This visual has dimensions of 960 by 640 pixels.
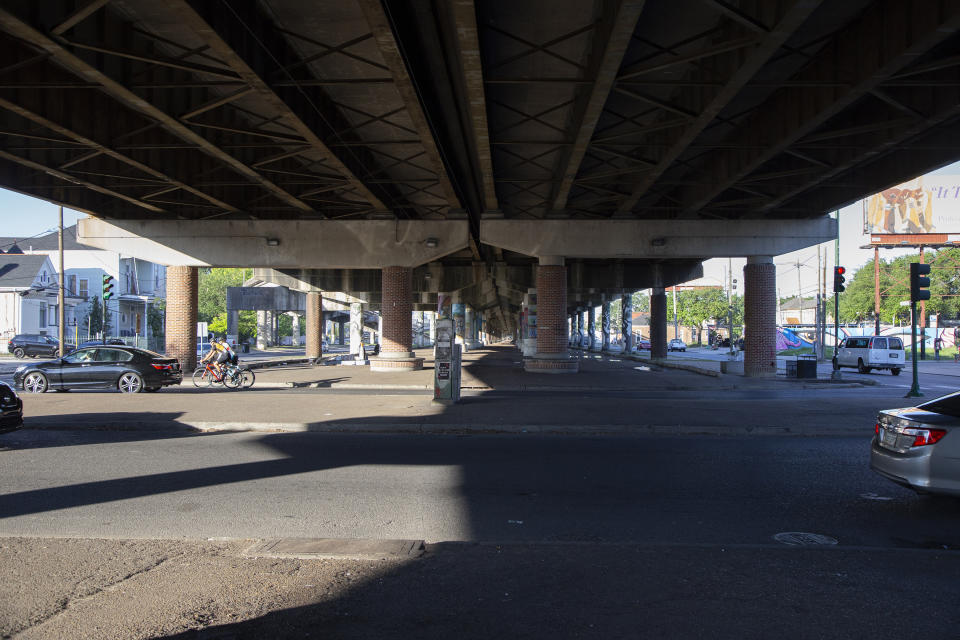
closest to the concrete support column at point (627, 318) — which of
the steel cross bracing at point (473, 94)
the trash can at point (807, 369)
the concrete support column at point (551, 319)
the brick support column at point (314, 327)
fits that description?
the brick support column at point (314, 327)

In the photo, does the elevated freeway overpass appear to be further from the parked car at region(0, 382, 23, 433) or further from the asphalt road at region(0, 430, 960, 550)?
the asphalt road at region(0, 430, 960, 550)

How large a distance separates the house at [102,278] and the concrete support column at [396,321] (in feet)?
120

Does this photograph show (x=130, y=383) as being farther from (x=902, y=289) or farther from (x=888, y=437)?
(x=902, y=289)

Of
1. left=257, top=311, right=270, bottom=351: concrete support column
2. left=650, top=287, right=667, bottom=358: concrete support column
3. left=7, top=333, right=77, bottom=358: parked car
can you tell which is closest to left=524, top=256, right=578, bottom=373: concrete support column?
left=650, top=287, right=667, bottom=358: concrete support column

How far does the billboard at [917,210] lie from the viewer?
6280 cm

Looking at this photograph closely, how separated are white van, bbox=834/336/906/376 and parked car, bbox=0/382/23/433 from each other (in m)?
35.2

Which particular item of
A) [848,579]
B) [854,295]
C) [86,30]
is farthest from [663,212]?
[854,295]

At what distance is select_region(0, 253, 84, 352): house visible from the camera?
54562 mm

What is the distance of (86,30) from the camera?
1220 centimetres

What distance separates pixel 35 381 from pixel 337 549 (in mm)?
17947

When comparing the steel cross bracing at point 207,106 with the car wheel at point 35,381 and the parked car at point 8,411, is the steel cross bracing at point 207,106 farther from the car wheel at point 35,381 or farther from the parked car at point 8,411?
the car wheel at point 35,381

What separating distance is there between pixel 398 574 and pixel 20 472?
658cm

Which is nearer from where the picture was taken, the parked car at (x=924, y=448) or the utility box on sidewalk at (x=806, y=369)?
the parked car at (x=924, y=448)

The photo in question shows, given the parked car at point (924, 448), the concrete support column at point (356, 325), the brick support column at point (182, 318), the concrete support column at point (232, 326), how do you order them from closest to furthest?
the parked car at point (924, 448) → the brick support column at point (182, 318) → the concrete support column at point (356, 325) → the concrete support column at point (232, 326)
